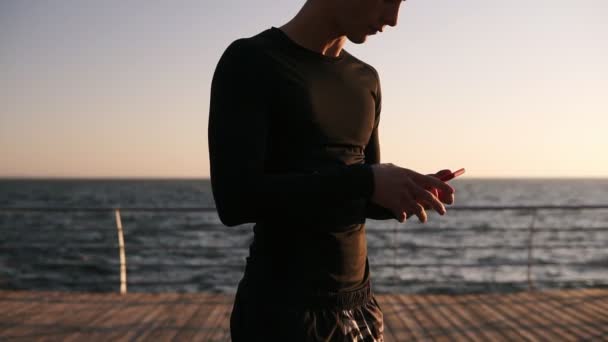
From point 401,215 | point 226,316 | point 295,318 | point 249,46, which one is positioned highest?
point 249,46

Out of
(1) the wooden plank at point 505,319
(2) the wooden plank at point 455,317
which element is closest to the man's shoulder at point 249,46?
(2) the wooden plank at point 455,317

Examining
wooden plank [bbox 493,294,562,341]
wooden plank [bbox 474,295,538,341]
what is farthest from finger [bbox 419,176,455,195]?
wooden plank [bbox 493,294,562,341]

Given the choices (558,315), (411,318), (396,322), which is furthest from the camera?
(558,315)

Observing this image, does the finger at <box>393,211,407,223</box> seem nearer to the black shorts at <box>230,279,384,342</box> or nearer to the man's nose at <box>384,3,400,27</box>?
the black shorts at <box>230,279,384,342</box>

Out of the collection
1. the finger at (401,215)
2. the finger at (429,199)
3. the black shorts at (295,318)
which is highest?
the finger at (429,199)

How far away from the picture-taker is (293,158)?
3.33ft

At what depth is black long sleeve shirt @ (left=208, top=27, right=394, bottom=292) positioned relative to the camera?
0.90 meters

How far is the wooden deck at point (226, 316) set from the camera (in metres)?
4.55

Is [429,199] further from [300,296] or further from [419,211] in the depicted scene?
[300,296]

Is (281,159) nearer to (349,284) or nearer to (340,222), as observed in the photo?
(340,222)

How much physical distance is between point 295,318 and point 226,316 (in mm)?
4293

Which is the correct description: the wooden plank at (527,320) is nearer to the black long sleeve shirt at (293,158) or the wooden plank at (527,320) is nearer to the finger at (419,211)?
the black long sleeve shirt at (293,158)

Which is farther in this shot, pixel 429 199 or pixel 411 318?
pixel 411 318

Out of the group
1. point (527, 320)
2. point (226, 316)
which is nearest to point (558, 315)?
point (527, 320)
